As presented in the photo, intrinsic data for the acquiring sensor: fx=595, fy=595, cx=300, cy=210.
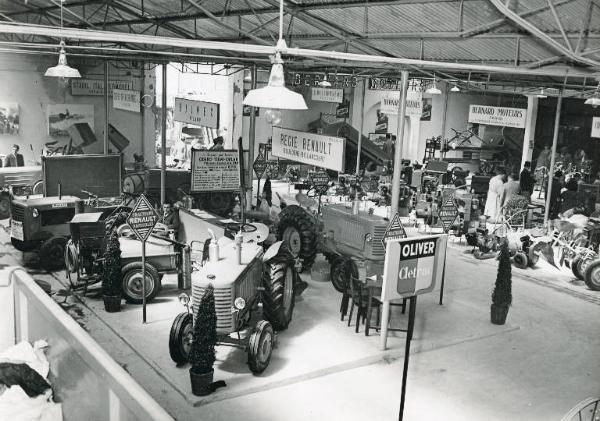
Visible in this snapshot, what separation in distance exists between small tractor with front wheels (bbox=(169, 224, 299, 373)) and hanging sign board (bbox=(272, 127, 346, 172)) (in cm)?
150

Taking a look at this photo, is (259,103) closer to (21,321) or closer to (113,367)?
(21,321)

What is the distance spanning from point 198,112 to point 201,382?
26.1 ft

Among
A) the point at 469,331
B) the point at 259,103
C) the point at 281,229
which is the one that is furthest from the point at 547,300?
the point at 259,103

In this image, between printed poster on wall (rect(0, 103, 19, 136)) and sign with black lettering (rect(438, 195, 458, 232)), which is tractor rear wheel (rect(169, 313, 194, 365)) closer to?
sign with black lettering (rect(438, 195, 458, 232))

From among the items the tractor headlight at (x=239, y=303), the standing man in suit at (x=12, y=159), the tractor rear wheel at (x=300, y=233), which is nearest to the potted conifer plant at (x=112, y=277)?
the tractor headlight at (x=239, y=303)

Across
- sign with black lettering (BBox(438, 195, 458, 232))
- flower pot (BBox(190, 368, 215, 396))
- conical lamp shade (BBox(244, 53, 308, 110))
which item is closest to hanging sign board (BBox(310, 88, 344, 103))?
sign with black lettering (BBox(438, 195, 458, 232))

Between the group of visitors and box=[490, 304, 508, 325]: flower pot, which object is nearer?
box=[490, 304, 508, 325]: flower pot

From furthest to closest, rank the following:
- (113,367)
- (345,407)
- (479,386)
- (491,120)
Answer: (491,120), (479,386), (345,407), (113,367)

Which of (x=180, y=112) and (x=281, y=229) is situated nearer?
(x=281, y=229)

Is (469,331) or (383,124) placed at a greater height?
(383,124)

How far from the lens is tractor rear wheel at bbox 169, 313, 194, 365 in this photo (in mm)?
→ 7582

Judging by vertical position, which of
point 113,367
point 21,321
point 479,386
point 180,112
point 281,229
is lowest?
point 479,386

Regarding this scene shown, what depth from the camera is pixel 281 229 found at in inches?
499

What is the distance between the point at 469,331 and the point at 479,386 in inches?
79.2
